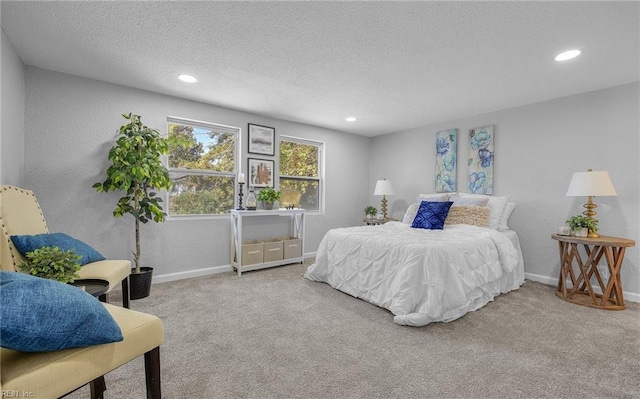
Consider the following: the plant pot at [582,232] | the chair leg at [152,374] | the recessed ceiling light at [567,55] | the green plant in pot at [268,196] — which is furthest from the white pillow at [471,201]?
the chair leg at [152,374]

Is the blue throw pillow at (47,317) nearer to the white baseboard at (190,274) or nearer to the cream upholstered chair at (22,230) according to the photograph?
the cream upholstered chair at (22,230)

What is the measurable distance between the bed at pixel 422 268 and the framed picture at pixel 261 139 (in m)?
1.79

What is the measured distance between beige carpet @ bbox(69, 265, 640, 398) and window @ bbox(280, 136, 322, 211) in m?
2.23

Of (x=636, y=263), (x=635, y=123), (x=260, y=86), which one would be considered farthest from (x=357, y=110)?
(x=636, y=263)

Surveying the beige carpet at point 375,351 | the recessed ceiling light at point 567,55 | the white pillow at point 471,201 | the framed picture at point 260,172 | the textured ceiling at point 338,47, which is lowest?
the beige carpet at point 375,351

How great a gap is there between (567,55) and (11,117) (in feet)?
15.3

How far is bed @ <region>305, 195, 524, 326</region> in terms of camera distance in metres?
2.40

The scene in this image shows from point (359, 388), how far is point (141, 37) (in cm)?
288

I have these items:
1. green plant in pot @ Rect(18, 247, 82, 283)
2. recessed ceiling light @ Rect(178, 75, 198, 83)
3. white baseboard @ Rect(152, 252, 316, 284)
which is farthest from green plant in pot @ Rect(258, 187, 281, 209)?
green plant in pot @ Rect(18, 247, 82, 283)

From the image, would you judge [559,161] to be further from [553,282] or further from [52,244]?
[52,244]

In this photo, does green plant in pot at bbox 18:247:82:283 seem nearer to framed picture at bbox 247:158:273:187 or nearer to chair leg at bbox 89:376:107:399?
chair leg at bbox 89:376:107:399

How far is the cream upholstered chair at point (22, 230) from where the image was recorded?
67.7 inches

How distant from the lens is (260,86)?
3.19 meters

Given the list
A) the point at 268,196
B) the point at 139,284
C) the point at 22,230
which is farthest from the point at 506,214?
the point at 22,230
